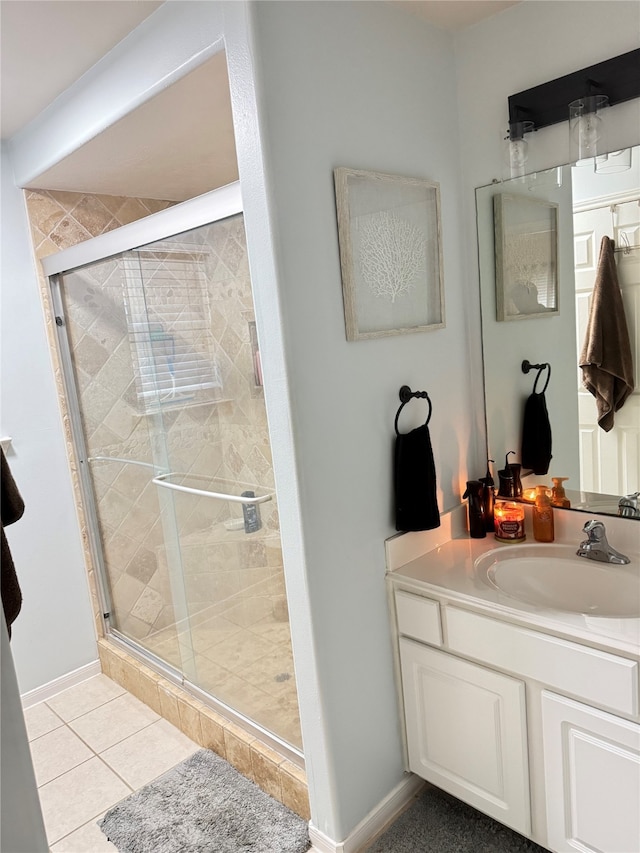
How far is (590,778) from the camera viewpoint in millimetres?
1482

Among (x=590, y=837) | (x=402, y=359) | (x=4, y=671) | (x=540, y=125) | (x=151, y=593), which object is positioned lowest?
(x=590, y=837)

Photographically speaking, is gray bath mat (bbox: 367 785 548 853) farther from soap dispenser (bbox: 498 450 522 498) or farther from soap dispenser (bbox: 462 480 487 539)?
soap dispenser (bbox: 498 450 522 498)

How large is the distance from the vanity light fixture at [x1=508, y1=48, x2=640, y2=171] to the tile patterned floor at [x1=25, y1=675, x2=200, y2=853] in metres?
2.45

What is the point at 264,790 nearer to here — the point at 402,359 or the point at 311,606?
the point at 311,606

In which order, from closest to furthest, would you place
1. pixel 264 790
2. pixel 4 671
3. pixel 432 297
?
pixel 4 671
pixel 432 297
pixel 264 790

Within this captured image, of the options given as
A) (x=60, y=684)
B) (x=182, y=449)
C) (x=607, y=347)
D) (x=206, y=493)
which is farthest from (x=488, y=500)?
(x=60, y=684)

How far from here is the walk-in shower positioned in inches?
78.4

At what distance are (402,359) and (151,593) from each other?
5.11ft

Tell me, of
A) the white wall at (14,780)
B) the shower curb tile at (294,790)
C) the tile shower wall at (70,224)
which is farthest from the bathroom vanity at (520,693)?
the tile shower wall at (70,224)

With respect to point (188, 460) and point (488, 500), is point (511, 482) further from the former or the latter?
point (188, 460)

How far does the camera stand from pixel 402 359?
6.14 feet

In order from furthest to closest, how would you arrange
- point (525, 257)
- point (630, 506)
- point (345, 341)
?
point (525, 257), point (630, 506), point (345, 341)

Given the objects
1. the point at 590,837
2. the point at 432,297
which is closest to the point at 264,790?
the point at 590,837

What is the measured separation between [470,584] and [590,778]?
20.6 inches
